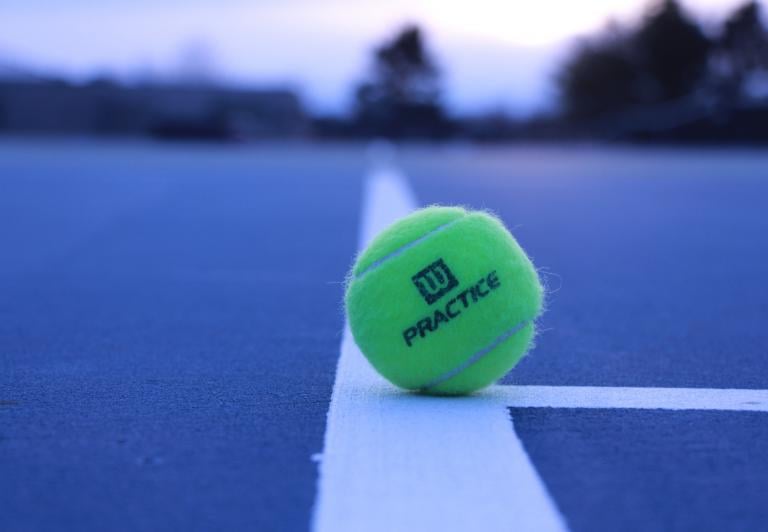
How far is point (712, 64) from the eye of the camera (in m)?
62.3

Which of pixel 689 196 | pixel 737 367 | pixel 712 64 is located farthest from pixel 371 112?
pixel 737 367

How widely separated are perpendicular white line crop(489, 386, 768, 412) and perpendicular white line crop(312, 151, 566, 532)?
0.11 metres

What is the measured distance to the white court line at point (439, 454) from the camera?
2.42 meters

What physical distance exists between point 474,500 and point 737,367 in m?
1.95

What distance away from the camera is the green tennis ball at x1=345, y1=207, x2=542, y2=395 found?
3432 millimetres

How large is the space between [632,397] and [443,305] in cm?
66

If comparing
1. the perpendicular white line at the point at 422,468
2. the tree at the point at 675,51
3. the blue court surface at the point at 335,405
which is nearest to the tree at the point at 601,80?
the tree at the point at 675,51

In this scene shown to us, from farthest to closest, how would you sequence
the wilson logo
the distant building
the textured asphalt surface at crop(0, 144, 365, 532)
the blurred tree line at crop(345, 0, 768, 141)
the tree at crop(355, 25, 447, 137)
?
the tree at crop(355, 25, 447, 137)
the distant building
the blurred tree line at crop(345, 0, 768, 141)
the wilson logo
the textured asphalt surface at crop(0, 144, 365, 532)

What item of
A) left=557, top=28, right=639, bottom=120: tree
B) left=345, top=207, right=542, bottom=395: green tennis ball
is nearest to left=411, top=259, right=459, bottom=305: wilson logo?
left=345, top=207, right=542, bottom=395: green tennis ball

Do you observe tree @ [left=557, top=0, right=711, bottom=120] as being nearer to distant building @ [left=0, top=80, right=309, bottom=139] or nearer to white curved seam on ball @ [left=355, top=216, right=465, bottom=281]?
distant building @ [left=0, top=80, right=309, bottom=139]

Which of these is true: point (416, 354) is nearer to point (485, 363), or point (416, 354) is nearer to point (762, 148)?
point (485, 363)

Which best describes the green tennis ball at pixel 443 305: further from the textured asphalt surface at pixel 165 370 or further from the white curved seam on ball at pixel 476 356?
the textured asphalt surface at pixel 165 370

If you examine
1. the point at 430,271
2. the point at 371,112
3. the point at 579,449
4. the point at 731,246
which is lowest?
the point at 371,112

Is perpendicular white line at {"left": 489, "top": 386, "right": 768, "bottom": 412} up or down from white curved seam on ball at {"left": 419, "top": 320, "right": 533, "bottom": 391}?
down
